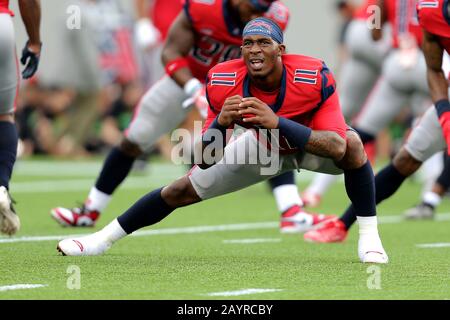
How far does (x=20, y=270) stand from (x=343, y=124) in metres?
1.69

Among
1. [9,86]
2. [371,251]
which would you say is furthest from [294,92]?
[9,86]

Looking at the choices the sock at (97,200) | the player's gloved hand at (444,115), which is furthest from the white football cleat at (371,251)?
the sock at (97,200)

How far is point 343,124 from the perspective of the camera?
543cm

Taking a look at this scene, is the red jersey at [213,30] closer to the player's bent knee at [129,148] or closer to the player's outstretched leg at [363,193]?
the player's bent knee at [129,148]

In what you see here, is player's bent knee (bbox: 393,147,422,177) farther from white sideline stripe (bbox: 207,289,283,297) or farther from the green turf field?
white sideline stripe (bbox: 207,289,283,297)

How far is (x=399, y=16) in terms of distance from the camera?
8.79 meters

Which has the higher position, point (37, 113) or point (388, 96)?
point (388, 96)

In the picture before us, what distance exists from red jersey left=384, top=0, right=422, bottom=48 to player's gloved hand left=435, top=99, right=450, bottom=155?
230 centimetres

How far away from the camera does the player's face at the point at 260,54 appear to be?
17.4ft

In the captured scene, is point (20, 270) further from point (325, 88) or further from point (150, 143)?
point (150, 143)

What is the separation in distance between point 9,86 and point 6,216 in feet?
2.35

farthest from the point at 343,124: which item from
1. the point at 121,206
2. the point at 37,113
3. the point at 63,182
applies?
the point at 37,113

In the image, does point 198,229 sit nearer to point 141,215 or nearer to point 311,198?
point 311,198

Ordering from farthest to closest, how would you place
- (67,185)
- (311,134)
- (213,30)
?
(67,185) → (213,30) → (311,134)
